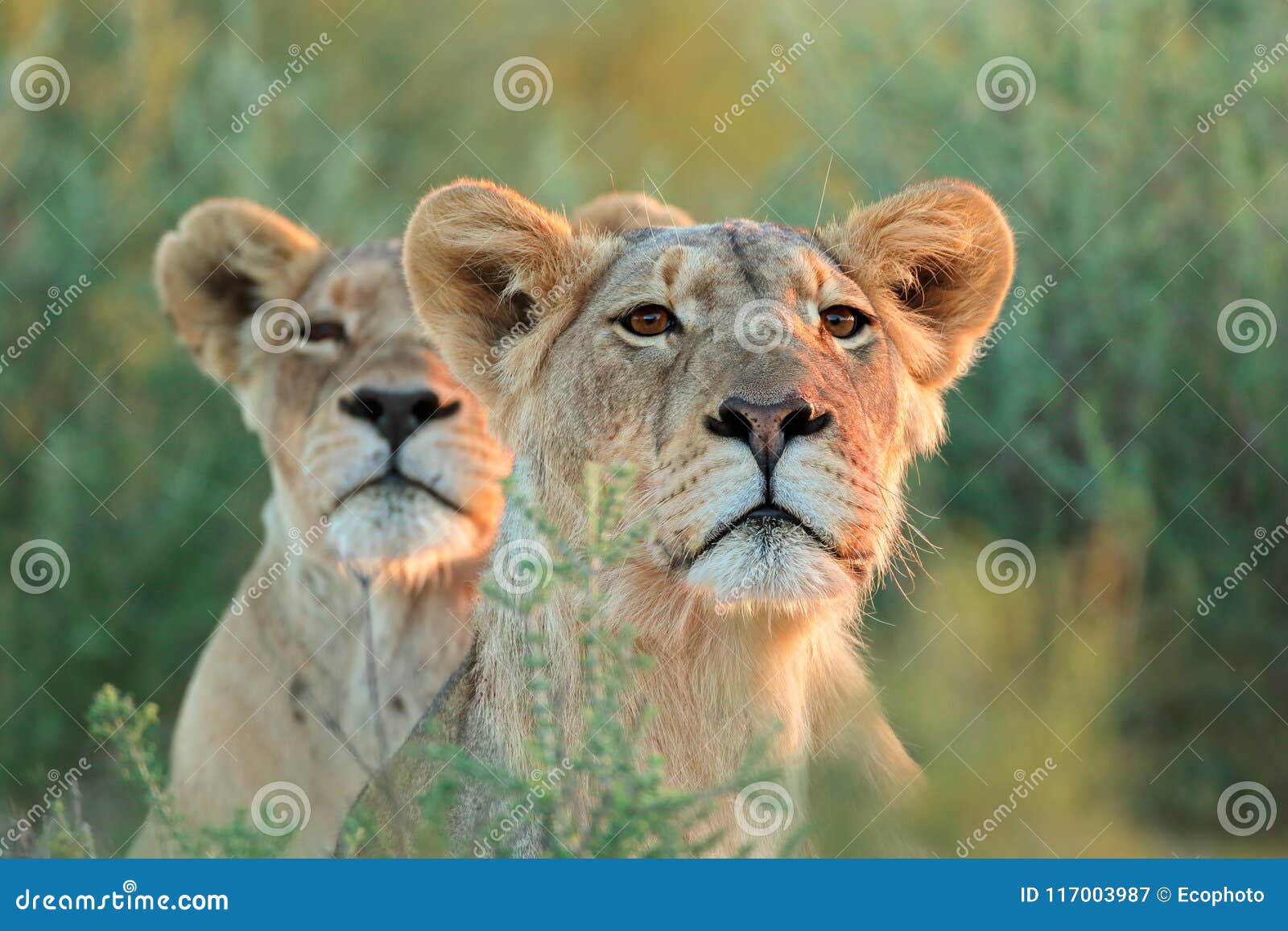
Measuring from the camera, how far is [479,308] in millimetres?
3496

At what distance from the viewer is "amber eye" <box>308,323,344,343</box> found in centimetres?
462

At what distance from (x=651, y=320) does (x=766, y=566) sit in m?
0.67

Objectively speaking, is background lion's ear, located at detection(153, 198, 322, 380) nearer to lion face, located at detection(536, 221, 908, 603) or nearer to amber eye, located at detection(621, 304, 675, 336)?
lion face, located at detection(536, 221, 908, 603)

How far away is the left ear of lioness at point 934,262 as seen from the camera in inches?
139

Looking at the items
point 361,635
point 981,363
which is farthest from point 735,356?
point 981,363

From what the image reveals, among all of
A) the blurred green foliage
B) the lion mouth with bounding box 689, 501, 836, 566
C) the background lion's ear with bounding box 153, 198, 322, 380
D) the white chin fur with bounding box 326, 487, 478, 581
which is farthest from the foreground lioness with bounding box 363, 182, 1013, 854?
the background lion's ear with bounding box 153, 198, 322, 380

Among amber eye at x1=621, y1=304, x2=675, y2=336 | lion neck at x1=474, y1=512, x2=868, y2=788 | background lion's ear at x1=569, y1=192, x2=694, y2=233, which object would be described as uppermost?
background lion's ear at x1=569, y1=192, x2=694, y2=233

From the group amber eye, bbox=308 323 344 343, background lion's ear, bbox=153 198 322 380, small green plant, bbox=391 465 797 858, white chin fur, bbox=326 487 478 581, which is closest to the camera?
small green plant, bbox=391 465 797 858

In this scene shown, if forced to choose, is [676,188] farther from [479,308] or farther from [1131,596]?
[479,308]

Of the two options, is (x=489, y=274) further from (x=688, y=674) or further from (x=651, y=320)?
(x=688, y=674)

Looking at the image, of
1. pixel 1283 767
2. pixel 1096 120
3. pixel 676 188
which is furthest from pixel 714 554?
pixel 676 188

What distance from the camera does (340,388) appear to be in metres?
4.41

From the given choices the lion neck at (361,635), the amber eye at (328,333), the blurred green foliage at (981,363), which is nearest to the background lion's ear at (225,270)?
the amber eye at (328,333)

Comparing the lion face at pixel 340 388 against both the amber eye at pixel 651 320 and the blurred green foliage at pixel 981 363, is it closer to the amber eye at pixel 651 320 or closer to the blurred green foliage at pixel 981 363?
the amber eye at pixel 651 320
